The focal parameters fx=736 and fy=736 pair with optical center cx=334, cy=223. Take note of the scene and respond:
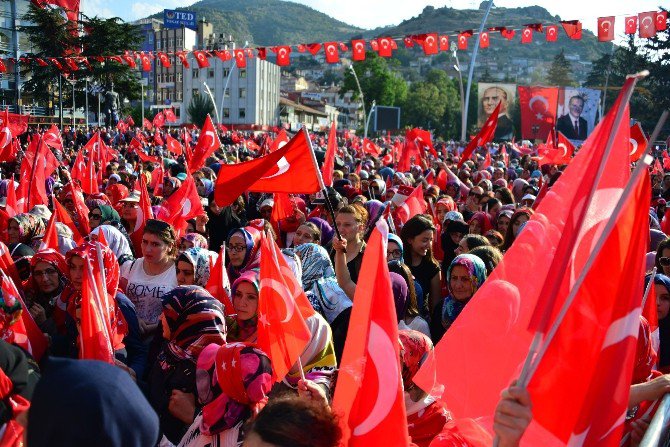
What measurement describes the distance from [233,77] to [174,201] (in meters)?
86.3

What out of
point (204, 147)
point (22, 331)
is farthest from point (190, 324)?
point (204, 147)

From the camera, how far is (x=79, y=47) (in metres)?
36.8

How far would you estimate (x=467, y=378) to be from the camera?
246 cm

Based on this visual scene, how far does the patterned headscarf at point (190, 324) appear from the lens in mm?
3436

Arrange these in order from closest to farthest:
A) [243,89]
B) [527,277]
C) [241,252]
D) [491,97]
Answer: [527,277]
[241,252]
[491,97]
[243,89]

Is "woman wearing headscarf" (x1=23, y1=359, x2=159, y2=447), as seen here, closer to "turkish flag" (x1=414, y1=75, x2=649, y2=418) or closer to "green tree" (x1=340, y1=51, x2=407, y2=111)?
"turkish flag" (x1=414, y1=75, x2=649, y2=418)

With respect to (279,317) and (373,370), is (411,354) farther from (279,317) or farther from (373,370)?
(279,317)

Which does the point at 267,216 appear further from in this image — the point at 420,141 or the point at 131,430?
the point at 420,141

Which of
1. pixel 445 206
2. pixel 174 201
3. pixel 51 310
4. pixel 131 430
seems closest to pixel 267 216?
pixel 174 201

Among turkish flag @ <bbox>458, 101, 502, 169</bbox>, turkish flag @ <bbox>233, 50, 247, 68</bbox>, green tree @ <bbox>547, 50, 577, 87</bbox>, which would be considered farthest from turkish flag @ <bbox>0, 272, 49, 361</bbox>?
green tree @ <bbox>547, 50, 577, 87</bbox>

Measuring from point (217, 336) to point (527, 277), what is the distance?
66.3 inches

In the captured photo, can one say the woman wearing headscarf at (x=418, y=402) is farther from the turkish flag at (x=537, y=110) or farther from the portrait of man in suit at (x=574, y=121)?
the portrait of man in suit at (x=574, y=121)

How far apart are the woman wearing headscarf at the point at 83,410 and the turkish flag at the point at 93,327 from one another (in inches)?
69.0

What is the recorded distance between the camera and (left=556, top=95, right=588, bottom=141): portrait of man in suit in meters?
46.8
